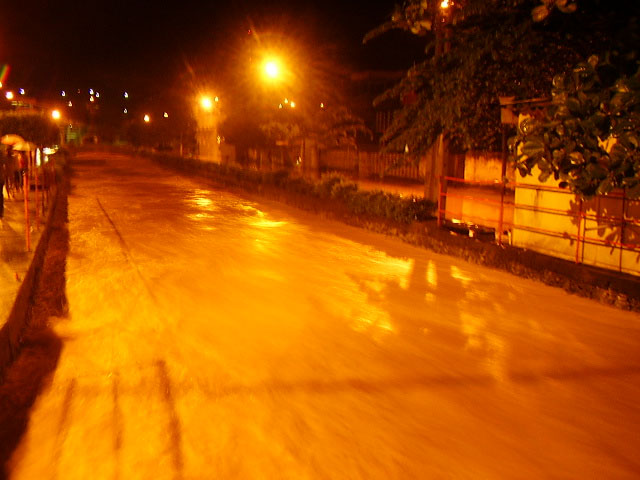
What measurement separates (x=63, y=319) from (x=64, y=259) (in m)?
4.15

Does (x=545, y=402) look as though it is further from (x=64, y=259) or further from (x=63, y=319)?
(x=64, y=259)

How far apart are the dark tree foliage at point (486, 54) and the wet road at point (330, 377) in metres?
3.50

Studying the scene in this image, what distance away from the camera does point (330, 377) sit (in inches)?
233

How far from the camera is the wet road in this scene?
4.41 m

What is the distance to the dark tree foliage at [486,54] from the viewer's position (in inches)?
424

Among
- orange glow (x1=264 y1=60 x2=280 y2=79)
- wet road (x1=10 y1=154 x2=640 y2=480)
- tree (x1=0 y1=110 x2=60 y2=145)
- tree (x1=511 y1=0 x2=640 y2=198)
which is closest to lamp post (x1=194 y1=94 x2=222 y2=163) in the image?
tree (x1=0 y1=110 x2=60 y2=145)

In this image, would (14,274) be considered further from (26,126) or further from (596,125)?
(26,126)

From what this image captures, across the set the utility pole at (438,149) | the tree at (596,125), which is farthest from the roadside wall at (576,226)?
the utility pole at (438,149)

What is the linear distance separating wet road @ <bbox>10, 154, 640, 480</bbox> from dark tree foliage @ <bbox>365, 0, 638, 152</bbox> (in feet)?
11.5

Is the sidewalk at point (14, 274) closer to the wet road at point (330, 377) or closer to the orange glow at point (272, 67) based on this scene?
the wet road at point (330, 377)

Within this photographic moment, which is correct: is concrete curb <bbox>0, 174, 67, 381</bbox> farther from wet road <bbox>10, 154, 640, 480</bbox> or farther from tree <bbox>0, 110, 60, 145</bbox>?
tree <bbox>0, 110, 60, 145</bbox>

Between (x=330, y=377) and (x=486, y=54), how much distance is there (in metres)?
8.17

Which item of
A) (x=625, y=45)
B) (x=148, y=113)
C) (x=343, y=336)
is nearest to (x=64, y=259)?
(x=343, y=336)

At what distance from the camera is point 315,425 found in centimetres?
492
